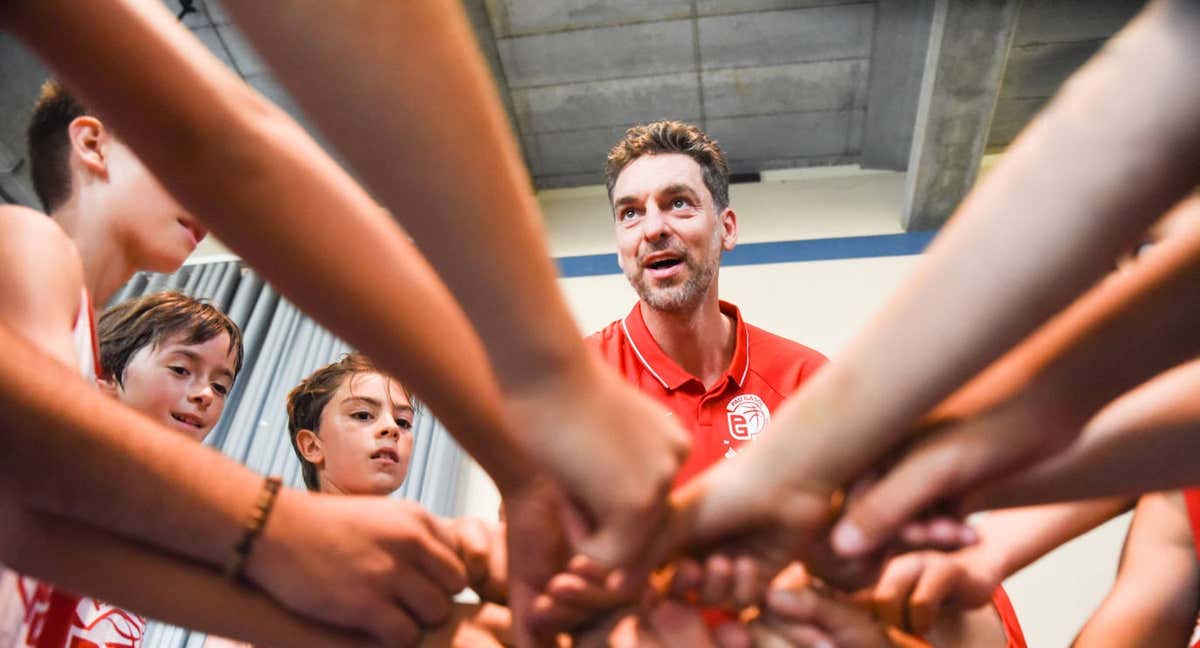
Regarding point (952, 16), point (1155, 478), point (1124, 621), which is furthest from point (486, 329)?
point (952, 16)

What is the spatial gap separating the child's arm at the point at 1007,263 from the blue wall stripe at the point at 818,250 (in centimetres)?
261

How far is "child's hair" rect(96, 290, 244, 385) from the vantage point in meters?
1.39

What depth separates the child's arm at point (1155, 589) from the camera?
76 centimetres

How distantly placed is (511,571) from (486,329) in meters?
0.21

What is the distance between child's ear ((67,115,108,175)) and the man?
2.64 ft

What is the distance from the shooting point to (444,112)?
43 cm

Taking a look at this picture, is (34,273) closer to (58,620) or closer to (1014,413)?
(58,620)

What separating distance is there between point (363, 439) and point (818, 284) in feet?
6.67

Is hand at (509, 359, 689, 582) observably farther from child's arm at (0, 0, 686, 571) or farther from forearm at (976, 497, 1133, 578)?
forearm at (976, 497, 1133, 578)

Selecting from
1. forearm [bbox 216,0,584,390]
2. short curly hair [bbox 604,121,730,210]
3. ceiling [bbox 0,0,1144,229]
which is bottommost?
forearm [bbox 216,0,584,390]

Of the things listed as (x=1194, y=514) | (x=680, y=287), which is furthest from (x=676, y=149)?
(x=1194, y=514)

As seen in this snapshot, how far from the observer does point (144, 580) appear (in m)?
0.55

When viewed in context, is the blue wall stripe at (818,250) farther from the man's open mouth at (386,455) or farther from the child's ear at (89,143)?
the child's ear at (89,143)

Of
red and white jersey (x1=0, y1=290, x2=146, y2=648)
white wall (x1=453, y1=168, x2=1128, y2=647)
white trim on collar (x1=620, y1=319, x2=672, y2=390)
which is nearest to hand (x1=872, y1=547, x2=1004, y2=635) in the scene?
red and white jersey (x1=0, y1=290, x2=146, y2=648)
